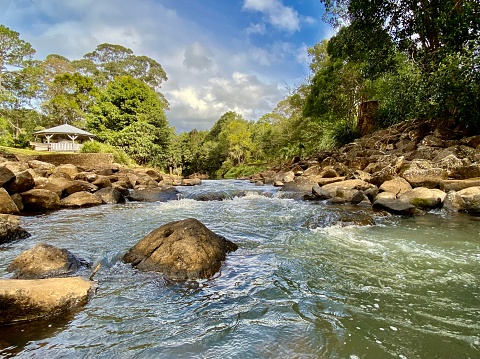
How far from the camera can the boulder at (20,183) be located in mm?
8531

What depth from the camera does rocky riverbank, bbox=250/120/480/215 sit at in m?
7.93

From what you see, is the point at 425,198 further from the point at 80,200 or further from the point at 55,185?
the point at 55,185

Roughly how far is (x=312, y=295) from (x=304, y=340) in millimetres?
876

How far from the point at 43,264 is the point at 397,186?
9.33m

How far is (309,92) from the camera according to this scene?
26.8 meters

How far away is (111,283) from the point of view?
11.8 ft

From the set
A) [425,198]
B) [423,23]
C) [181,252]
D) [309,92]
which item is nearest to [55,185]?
[181,252]

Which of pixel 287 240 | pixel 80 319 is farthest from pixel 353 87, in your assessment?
pixel 80 319

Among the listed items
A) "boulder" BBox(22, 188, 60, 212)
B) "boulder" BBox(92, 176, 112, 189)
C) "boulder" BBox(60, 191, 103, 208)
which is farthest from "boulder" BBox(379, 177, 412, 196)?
"boulder" BBox(92, 176, 112, 189)

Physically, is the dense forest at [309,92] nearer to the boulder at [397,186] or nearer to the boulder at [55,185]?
the boulder at [397,186]

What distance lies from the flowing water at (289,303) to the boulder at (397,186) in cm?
329

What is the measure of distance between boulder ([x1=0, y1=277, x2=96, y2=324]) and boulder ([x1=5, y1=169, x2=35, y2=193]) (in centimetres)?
722

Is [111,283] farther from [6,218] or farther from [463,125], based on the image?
[463,125]

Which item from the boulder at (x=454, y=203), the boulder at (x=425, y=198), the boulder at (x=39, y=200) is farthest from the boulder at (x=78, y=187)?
the boulder at (x=454, y=203)
